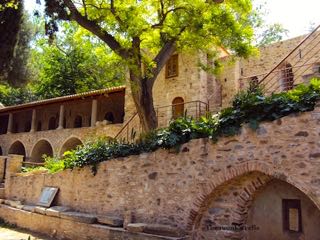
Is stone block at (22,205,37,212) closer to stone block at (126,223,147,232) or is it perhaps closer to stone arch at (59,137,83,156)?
stone block at (126,223,147,232)

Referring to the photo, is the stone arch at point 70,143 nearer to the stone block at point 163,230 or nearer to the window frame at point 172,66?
the window frame at point 172,66

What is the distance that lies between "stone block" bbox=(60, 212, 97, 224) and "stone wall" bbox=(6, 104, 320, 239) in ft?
1.16

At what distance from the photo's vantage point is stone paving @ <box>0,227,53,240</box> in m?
9.79

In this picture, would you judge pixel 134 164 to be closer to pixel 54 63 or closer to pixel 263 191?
pixel 263 191

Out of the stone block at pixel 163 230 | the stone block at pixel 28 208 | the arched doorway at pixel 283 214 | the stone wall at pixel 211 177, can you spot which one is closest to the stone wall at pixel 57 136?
the stone block at pixel 28 208

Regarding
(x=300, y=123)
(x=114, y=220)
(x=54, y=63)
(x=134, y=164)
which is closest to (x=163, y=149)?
(x=134, y=164)

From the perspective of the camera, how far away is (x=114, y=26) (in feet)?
37.7

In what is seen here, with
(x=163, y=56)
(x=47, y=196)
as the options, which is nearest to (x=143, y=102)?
(x=163, y=56)

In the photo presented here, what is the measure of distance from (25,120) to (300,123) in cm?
2675

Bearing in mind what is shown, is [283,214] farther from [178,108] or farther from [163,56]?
[178,108]

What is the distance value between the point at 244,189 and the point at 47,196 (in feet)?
24.2

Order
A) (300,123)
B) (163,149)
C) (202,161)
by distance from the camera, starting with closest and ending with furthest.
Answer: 1. (300,123)
2. (202,161)
3. (163,149)

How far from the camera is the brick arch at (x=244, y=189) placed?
5.81 metres

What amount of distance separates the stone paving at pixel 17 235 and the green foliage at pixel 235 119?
341cm
